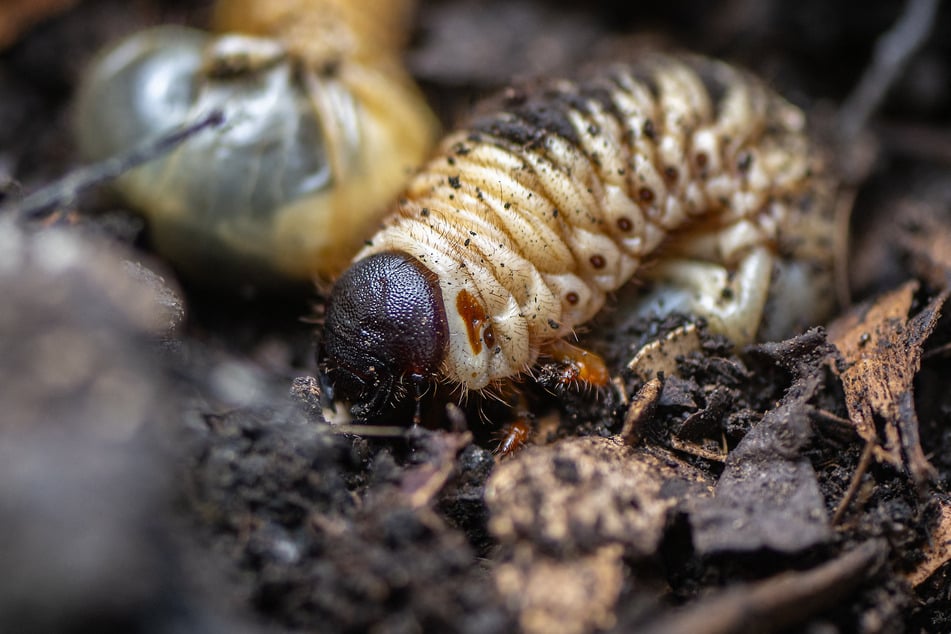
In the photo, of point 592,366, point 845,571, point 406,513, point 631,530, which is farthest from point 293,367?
point 845,571

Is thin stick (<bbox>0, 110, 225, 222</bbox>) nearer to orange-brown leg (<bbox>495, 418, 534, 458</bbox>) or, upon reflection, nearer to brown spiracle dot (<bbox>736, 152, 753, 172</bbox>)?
orange-brown leg (<bbox>495, 418, 534, 458</bbox>)

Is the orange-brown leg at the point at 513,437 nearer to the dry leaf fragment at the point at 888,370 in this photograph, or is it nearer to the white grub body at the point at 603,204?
the white grub body at the point at 603,204

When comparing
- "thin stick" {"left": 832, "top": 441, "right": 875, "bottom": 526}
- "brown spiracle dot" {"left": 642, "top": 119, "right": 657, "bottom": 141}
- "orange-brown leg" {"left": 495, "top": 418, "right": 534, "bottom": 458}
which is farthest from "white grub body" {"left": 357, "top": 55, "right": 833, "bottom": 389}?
"thin stick" {"left": 832, "top": 441, "right": 875, "bottom": 526}

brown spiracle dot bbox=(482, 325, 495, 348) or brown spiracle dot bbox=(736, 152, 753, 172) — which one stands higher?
brown spiracle dot bbox=(736, 152, 753, 172)

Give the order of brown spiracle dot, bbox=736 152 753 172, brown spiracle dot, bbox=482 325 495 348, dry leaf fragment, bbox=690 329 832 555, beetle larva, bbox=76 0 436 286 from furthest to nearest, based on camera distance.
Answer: brown spiracle dot, bbox=736 152 753 172
beetle larva, bbox=76 0 436 286
brown spiracle dot, bbox=482 325 495 348
dry leaf fragment, bbox=690 329 832 555

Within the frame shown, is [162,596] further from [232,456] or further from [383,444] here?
[383,444]
